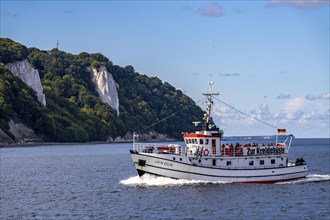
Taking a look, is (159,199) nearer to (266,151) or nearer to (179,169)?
(179,169)

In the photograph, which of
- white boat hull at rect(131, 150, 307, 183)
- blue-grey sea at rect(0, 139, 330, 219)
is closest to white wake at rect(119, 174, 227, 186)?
blue-grey sea at rect(0, 139, 330, 219)

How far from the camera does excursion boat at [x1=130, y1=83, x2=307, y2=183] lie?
7212cm

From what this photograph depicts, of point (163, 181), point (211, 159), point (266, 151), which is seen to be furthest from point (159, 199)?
point (266, 151)

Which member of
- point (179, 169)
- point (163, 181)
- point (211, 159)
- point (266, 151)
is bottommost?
point (163, 181)

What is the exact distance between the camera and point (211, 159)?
2908 inches

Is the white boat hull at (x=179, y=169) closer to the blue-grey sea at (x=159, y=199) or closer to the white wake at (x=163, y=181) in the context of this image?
the white wake at (x=163, y=181)

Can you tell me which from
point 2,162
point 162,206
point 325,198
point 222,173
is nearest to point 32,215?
point 162,206

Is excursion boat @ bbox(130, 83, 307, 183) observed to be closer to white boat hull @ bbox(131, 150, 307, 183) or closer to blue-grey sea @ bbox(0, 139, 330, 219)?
white boat hull @ bbox(131, 150, 307, 183)

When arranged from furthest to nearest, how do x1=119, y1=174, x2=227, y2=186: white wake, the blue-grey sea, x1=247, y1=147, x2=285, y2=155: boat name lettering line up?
x1=247, y1=147, x2=285, y2=155: boat name lettering < x1=119, y1=174, x2=227, y2=186: white wake < the blue-grey sea

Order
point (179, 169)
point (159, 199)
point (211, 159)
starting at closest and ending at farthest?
point (159, 199)
point (179, 169)
point (211, 159)

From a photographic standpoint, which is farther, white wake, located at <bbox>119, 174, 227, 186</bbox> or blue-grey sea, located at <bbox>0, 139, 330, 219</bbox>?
white wake, located at <bbox>119, 174, 227, 186</bbox>

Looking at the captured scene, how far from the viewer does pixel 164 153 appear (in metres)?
72.4

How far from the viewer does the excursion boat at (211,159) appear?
72.1 m

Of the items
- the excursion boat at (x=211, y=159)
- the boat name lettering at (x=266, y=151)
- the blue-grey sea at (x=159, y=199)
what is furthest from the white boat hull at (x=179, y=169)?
the boat name lettering at (x=266, y=151)
